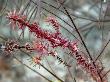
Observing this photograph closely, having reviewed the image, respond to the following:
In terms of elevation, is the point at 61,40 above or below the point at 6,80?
above

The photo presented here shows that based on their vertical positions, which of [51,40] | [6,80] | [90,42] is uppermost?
[51,40]

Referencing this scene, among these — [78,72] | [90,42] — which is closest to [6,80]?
[90,42]

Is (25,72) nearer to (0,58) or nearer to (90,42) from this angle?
(0,58)


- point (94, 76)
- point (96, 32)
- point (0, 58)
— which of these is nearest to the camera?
point (94, 76)

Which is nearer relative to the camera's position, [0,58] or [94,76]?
[94,76]

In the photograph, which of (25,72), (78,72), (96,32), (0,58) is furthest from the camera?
(0,58)

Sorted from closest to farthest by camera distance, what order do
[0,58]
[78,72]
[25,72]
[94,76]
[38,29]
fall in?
[38,29] → [94,76] → [78,72] → [25,72] → [0,58]

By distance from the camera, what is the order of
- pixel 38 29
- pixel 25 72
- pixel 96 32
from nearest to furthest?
pixel 38 29
pixel 96 32
pixel 25 72

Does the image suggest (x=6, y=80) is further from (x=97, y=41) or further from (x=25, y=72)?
(x=97, y=41)

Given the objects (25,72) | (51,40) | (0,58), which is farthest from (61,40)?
(0,58)
